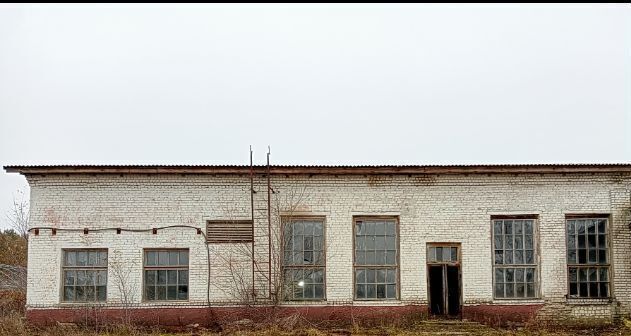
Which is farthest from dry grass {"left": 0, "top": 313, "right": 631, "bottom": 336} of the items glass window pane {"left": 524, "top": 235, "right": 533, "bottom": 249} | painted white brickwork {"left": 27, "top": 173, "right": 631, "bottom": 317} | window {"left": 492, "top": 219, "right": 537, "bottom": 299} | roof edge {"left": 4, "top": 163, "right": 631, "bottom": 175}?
roof edge {"left": 4, "top": 163, "right": 631, "bottom": 175}

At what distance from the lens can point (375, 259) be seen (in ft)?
58.3

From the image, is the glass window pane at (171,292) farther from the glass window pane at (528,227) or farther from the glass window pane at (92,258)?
the glass window pane at (528,227)

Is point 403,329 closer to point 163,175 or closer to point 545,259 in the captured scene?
point 545,259

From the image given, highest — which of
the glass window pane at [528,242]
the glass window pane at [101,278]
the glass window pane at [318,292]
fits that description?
the glass window pane at [528,242]

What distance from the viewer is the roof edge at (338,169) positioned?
685 inches

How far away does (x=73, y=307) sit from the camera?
56.0 feet

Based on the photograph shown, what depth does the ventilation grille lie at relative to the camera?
17547mm

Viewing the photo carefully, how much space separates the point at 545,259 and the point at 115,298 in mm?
11222

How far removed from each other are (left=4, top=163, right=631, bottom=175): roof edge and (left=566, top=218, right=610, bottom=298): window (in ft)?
4.70

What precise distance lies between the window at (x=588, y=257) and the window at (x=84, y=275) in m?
12.2

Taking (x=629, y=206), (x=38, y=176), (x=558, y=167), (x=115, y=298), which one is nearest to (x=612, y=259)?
(x=629, y=206)

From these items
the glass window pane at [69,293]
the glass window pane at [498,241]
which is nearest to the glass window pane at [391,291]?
the glass window pane at [498,241]

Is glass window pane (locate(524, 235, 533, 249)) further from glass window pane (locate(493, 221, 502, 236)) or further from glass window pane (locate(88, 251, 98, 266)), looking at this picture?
glass window pane (locate(88, 251, 98, 266))

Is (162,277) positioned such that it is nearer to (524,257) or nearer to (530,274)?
(524,257)
